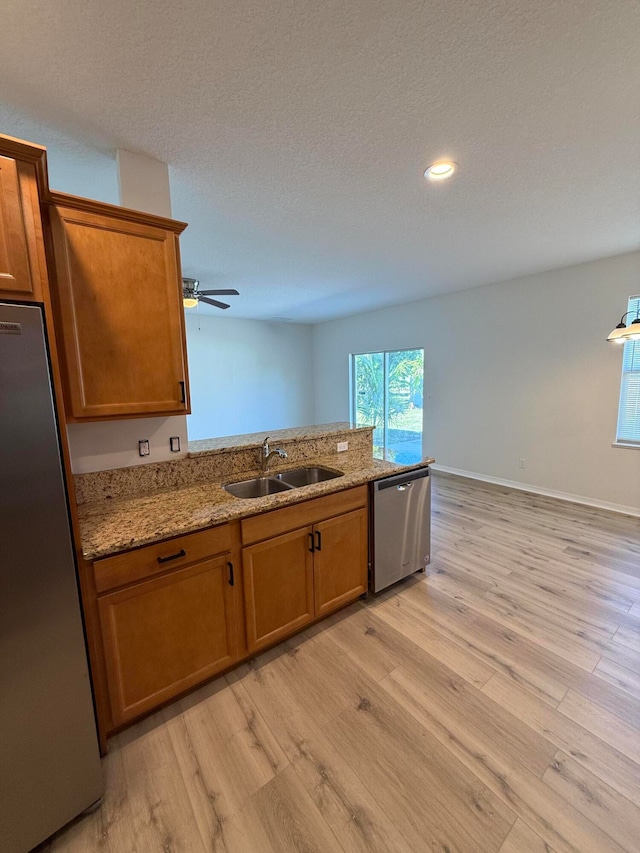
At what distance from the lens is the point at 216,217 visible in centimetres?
262

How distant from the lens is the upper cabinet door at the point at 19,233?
1049mm

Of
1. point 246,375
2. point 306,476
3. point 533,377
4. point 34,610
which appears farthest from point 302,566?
point 246,375

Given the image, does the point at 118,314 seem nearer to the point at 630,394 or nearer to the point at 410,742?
the point at 410,742

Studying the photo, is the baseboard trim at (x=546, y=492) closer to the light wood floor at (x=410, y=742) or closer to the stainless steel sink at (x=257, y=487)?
the light wood floor at (x=410, y=742)

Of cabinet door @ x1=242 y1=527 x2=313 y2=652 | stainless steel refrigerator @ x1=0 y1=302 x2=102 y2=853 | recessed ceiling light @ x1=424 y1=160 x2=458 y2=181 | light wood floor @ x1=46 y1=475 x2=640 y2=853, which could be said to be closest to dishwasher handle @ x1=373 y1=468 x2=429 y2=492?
cabinet door @ x1=242 y1=527 x2=313 y2=652

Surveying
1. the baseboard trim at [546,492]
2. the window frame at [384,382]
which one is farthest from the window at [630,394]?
the window frame at [384,382]

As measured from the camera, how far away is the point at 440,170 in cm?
202

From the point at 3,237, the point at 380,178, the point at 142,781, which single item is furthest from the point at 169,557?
the point at 380,178

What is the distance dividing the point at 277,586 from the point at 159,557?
706mm

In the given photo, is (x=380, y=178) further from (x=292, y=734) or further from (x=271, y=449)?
(x=292, y=734)

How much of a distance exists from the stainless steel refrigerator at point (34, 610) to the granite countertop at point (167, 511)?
232mm

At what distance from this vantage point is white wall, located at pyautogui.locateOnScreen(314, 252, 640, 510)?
3750 millimetres

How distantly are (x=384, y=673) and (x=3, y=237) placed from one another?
7.99 feet

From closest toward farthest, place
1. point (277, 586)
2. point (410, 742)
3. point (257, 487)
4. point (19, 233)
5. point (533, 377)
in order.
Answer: point (19, 233), point (410, 742), point (277, 586), point (257, 487), point (533, 377)
